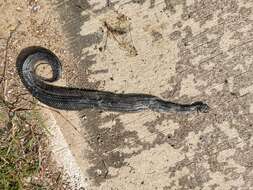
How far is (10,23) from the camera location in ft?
13.9

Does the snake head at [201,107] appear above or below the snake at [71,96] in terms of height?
below

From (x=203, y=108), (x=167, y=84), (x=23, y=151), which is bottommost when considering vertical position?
(x=203, y=108)

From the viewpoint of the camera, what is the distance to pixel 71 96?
4312 millimetres

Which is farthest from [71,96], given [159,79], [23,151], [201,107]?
[201,107]

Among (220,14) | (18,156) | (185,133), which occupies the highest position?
(220,14)

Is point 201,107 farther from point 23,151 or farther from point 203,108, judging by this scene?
point 23,151

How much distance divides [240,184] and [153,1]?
1874 millimetres

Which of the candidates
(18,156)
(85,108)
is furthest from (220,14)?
(18,156)

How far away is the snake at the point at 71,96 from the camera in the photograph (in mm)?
4234

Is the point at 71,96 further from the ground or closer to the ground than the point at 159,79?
further from the ground

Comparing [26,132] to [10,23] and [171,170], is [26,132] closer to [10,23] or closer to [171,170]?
[10,23]

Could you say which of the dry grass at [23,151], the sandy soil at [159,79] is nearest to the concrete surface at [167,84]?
the sandy soil at [159,79]

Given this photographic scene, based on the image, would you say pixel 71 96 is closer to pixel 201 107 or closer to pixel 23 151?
pixel 23 151

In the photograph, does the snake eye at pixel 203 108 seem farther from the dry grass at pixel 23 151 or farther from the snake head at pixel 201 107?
the dry grass at pixel 23 151
